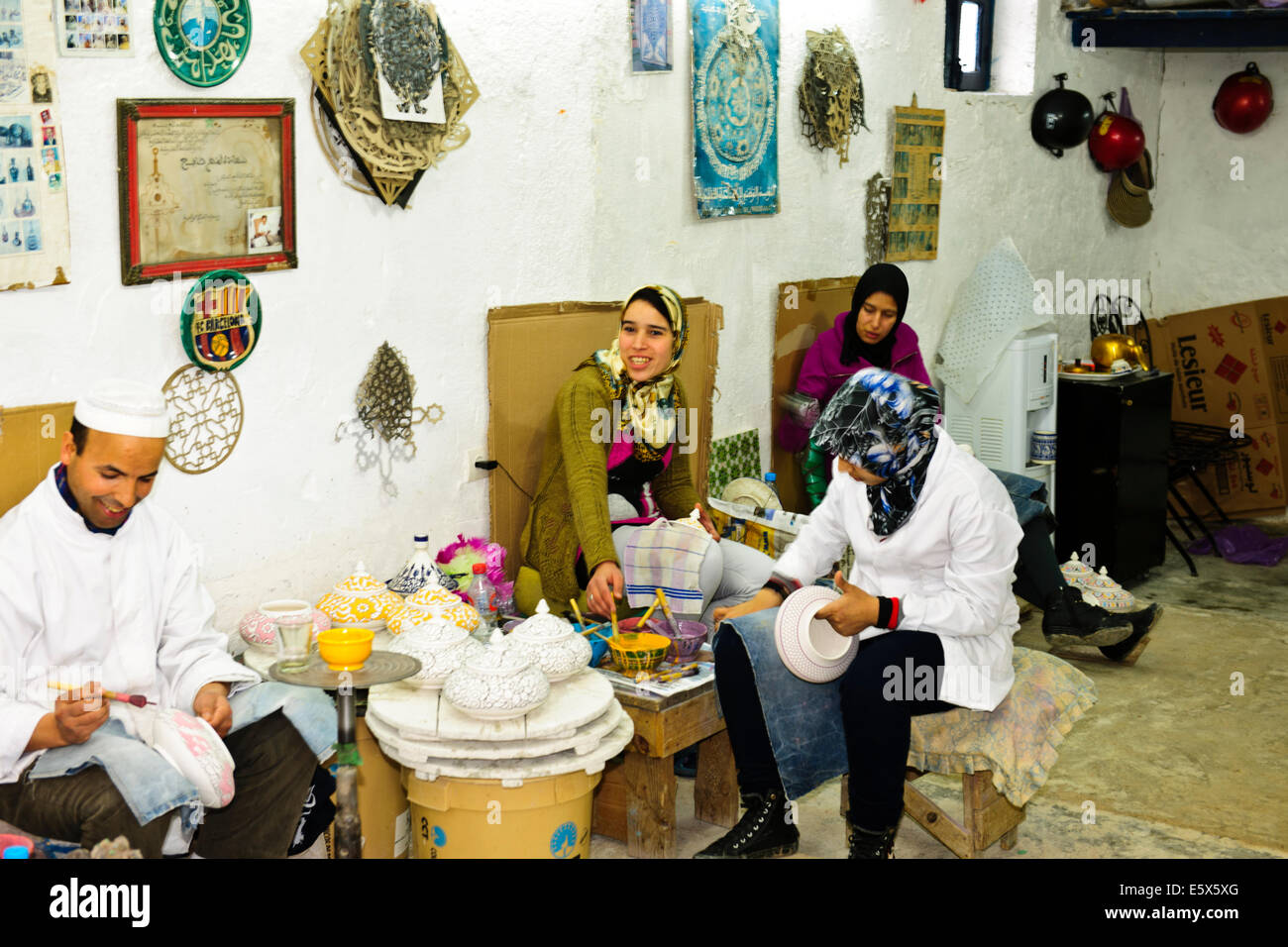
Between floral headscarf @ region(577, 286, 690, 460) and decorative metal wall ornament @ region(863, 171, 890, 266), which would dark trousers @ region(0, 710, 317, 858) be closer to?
floral headscarf @ region(577, 286, 690, 460)

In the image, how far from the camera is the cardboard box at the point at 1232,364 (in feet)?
25.5

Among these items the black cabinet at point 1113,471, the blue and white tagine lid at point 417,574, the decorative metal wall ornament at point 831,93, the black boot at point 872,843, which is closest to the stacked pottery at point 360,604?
the blue and white tagine lid at point 417,574

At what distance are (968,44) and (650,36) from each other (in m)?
2.95

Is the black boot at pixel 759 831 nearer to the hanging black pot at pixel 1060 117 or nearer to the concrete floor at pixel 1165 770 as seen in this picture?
the concrete floor at pixel 1165 770

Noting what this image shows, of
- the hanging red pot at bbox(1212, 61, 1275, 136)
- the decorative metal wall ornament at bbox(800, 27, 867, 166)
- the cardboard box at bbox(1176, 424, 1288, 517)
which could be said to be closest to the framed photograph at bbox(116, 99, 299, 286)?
the decorative metal wall ornament at bbox(800, 27, 867, 166)

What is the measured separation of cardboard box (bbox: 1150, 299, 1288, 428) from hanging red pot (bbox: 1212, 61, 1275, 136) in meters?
1.07

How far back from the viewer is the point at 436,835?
10.2 feet

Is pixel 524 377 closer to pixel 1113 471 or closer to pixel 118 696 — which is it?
pixel 118 696

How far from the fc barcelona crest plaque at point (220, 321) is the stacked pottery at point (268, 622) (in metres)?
0.61

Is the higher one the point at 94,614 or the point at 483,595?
the point at 94,614

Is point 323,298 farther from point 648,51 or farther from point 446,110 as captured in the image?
point 648,51

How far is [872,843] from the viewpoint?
3.24 meters

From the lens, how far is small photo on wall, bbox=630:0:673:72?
4.52m

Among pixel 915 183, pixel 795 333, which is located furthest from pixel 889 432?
pixel 915 183
